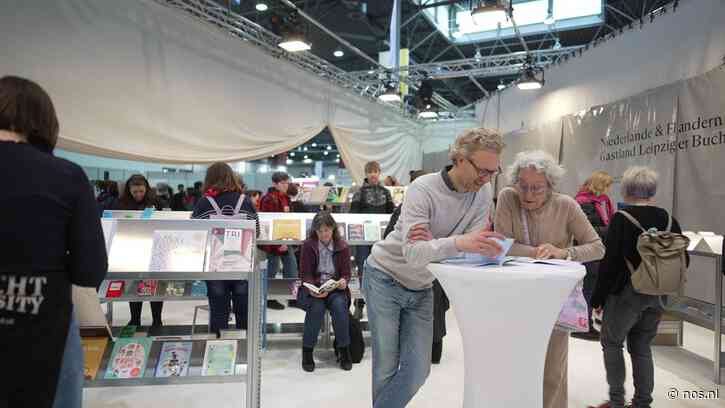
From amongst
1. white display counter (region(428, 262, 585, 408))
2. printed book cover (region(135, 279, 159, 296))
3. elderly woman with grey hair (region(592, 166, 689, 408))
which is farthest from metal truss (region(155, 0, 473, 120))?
white display counter (region(428, 262, 585, 408))

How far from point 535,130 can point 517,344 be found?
7.91 m

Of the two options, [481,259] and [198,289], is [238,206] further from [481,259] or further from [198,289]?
[481,259]

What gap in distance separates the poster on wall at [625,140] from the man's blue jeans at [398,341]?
4.73 metres

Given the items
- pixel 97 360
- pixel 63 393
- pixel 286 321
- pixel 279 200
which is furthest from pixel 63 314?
pixel 279 200

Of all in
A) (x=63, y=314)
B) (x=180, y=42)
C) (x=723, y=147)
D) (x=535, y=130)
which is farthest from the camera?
(x=535, y=130)

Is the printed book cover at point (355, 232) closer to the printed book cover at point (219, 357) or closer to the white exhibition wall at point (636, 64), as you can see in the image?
the printed book cover at point (219, 357)

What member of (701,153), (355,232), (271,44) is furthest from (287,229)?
(701,153)

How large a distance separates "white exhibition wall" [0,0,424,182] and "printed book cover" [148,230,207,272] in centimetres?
300

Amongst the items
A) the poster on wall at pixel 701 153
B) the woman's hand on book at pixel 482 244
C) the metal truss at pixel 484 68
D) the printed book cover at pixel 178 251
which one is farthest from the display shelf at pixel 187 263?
the metal truss at pixel 484 68

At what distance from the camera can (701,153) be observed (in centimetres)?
510

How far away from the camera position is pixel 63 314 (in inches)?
60.1

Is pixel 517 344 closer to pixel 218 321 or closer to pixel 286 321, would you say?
pixel 218 321

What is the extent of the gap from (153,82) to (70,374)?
4936 millimetres

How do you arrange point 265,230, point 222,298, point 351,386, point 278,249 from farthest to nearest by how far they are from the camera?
1. point 278,249
2. point 265,230
3. point 222,298
4. point 351,386
